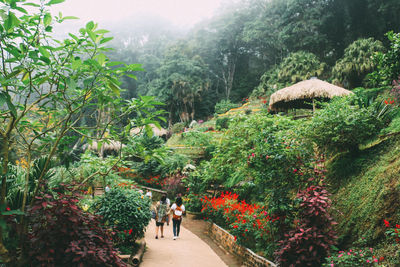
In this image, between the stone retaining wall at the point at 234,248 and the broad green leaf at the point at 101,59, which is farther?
the stone retaining wall at the point at 234,248

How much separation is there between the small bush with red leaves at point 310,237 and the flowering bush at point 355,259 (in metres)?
0.20

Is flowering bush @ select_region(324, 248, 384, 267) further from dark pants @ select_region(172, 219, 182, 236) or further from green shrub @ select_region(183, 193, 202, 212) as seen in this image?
green shrub @ select_region(183, 193, 202, 212)

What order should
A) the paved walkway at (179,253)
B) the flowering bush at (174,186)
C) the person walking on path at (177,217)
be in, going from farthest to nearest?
the flowering bush at (174,186) → the person walking on path at (177,217) → the paved walkway at (179,253)

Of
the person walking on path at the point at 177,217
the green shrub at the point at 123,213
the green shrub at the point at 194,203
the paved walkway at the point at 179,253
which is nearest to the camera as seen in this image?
the green shrub at the point at 123,213

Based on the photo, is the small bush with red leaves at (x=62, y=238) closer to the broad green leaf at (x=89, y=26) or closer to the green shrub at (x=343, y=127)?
the broad green leaf at (x=89, y=26)

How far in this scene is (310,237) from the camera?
11.7 ft

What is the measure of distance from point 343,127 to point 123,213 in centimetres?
445

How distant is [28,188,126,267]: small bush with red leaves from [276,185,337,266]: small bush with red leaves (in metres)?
2.31

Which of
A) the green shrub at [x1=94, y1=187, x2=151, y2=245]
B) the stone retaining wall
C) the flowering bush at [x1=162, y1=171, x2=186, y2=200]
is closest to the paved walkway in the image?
the stone retaining wall

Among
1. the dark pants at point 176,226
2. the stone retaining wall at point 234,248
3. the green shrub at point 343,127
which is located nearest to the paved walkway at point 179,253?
the dark pants at point 176,226

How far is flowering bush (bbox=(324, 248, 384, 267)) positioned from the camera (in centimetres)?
305

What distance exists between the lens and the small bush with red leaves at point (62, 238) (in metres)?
2.50

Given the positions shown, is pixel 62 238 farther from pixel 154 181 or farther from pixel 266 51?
pixel 266 51

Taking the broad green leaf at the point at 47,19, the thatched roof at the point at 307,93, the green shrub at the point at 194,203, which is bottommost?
the green shrub at the point at 194,203
